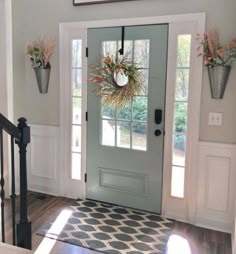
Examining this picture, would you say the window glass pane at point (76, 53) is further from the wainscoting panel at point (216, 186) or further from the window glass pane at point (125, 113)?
the wainscoting panel at point (216, 186)

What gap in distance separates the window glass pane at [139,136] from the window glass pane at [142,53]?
0.65 metres

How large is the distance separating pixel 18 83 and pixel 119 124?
1.36 metres

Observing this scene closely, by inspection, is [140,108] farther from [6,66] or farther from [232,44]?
[6,66]

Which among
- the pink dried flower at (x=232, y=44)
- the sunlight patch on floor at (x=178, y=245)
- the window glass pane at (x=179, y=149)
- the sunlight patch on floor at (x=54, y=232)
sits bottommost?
the sunlight patch on floor at (x=178, y=245)

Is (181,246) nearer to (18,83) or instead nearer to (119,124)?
(119,124)

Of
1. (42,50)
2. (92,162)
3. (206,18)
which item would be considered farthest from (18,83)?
(206,18)

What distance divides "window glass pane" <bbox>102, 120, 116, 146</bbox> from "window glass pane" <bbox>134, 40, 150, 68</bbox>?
2.41 ft

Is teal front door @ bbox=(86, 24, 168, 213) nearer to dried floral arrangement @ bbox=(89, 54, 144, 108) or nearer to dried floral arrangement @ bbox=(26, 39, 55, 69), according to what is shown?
dried floral arrangement @ bbox=(89, 54, 144, 108)

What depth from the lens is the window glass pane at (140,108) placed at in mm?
3164

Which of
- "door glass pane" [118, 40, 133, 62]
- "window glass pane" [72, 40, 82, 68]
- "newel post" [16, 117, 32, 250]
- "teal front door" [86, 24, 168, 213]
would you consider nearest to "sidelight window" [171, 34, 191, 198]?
"teal front door" [86, 24, 168, 213]

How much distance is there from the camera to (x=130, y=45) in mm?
3143

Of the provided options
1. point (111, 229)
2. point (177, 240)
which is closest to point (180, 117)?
point (177, 240)

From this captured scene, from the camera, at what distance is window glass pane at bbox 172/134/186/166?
3054 millimetres

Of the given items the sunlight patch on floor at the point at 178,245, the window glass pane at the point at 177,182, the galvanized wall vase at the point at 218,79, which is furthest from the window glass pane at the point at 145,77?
the sunlight patch on floor at the point at 178,245
